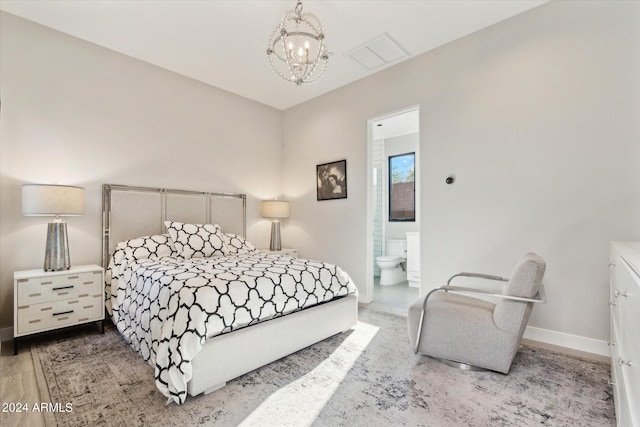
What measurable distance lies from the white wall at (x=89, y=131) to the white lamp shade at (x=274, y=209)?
58 centimetres

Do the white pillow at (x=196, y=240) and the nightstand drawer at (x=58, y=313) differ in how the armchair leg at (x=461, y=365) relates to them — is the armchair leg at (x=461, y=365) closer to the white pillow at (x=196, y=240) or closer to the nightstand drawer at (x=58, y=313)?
the white pillow at (x=196, y=240)

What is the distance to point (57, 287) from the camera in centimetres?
264


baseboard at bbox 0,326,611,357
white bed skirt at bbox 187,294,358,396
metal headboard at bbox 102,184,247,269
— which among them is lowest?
baseboard at bbox 0,326,611,357

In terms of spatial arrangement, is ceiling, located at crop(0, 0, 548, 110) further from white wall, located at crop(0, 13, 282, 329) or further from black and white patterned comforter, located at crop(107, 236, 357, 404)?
black and white patterned comforter, located at crop(107, 236, 357, 404)

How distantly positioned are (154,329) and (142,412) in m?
0.53

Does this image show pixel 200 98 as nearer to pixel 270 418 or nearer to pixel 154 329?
pixel 154 329

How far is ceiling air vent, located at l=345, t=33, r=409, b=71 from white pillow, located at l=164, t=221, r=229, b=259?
270cm

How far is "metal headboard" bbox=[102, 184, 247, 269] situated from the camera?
132 inches

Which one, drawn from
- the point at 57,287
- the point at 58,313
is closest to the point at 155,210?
the point at 57,287

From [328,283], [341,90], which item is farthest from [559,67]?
[328,283]

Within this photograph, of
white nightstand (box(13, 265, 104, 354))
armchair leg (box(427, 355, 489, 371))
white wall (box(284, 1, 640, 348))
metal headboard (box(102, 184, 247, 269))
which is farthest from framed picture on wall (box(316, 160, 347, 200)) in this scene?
white nightstand (box(13, 265, 104, 354))

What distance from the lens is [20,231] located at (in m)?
2.85

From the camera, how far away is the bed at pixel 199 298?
1.85m

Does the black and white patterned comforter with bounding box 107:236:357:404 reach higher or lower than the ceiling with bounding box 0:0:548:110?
lower
